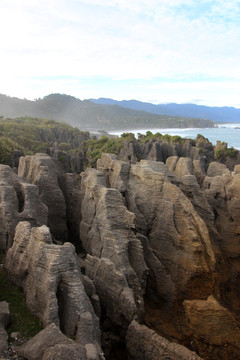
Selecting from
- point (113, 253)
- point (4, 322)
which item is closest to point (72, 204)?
point (113, 253)

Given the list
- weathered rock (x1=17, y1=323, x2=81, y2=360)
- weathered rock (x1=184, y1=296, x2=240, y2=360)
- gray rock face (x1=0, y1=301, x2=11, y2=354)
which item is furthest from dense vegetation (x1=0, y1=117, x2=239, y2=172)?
weathered rock (x1=17, y1=323, x2=81, y2=360)

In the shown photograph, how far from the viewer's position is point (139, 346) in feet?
37.8

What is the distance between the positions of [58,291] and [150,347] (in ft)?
12.5

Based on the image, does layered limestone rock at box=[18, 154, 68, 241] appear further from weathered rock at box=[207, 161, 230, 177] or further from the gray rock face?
weathered rock at box=[207, 161, 230, 177]

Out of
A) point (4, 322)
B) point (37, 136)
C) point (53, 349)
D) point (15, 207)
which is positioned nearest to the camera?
point (53, 349)

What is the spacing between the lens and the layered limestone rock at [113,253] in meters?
12.9

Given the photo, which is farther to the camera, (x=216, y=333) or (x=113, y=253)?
(x=113, y=253)

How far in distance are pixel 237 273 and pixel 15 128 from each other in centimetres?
6814

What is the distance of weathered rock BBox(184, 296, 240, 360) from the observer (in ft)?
44.4

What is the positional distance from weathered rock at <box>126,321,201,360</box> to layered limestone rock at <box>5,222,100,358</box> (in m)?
1.47

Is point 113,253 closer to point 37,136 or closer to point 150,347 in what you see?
point 150,347

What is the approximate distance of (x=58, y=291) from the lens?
36.1ft

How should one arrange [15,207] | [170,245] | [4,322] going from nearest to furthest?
[4,322] → [15,207] → [170,245]

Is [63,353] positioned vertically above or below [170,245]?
above
